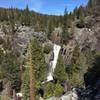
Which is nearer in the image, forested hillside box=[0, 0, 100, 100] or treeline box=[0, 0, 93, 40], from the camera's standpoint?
forested hillside box=[0, 0, 100, 100]

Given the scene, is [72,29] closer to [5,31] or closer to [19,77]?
[5,31]

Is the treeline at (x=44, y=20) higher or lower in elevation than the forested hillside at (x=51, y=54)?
higher

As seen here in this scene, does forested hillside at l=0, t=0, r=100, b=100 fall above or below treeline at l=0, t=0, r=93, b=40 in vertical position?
below

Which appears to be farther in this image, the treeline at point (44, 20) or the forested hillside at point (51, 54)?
the treeline at point (44, 20)

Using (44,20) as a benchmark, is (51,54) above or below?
below

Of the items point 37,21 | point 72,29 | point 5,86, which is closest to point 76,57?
point 5,86

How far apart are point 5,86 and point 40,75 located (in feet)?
73.6

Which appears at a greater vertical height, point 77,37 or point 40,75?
point 77,37

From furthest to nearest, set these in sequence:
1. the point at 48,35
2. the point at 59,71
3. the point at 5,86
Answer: the point at 48,35, the point at 5,86, the point at 59,71

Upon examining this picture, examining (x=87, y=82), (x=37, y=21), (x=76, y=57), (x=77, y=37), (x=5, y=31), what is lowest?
(x=87, y=82)

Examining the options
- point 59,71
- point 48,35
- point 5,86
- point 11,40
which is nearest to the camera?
point 59,71

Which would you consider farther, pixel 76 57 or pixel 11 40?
pixel 11 40

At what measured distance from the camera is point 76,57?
10219 centimetres

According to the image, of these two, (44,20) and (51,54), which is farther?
(44,20)
